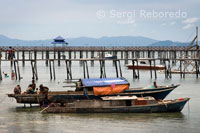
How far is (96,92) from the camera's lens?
3173 cm

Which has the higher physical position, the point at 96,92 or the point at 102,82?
the point at 102,82

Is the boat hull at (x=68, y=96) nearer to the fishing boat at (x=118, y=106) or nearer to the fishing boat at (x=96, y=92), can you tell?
the fishing boat at (x=96, y=92)

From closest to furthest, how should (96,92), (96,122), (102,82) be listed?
(96,122) < (96,92) < (102,82)

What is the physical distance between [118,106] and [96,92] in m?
2.77

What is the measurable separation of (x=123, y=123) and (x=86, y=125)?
8.86 feet

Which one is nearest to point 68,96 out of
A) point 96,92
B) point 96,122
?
point 96,92

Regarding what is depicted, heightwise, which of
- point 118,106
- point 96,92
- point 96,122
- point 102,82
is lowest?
point 96,122

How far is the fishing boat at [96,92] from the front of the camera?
104 ft

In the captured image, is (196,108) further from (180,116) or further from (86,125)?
(86,125)

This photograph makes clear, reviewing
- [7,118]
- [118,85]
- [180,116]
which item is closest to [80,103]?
[118,85]

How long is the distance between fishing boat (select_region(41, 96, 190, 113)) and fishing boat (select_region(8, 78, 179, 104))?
5.54 feet

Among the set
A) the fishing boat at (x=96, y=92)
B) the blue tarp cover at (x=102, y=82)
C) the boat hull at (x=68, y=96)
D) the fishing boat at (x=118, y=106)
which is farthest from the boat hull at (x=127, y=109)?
the blue tarp cover at (x=102, y=82)

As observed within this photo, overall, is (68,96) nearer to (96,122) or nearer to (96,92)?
(96,92)

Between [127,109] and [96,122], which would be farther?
[127,109]
